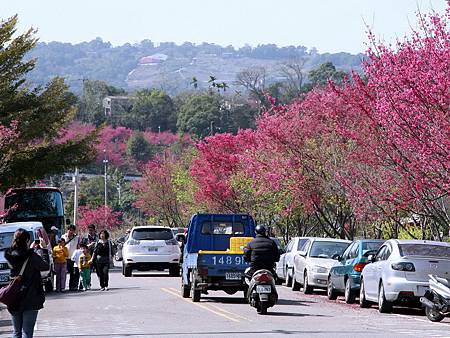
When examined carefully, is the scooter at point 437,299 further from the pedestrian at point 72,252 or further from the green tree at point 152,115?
the green tree at point 152,115

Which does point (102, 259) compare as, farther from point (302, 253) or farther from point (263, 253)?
point (263, 253)

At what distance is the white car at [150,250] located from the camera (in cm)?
4047

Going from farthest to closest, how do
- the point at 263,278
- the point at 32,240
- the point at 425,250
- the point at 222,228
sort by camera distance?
the point at 32,240 → the point at 222,228 → the point at 425,250 → the point at 263,278

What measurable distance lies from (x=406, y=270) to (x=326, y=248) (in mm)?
10370

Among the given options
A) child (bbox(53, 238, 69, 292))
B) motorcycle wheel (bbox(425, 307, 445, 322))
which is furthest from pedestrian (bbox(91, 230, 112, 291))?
motorcycle wheel (bbox(425, 307, 445, 322))

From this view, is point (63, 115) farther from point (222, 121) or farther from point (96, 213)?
point (222, 121)

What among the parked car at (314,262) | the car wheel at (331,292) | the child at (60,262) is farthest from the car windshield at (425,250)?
the child at (60,262)

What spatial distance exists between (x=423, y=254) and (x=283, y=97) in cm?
12259

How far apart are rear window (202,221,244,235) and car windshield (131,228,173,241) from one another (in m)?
12.3

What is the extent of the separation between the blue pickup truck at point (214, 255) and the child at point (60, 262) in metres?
4.85

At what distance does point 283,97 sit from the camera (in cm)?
14538

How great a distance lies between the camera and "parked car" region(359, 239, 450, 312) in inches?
893

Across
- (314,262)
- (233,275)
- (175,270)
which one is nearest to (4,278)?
(233,275)

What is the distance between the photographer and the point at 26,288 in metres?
14.6
